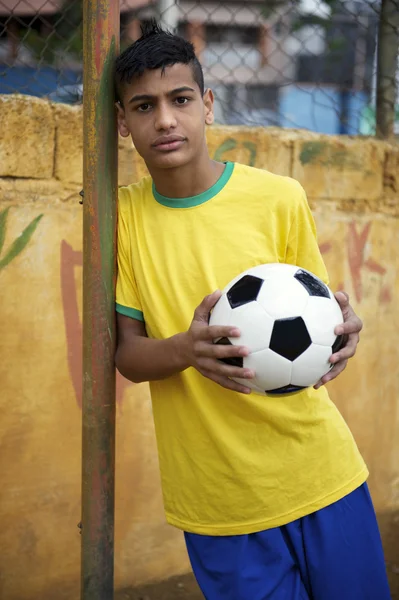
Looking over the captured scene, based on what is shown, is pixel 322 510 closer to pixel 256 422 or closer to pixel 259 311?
pixel 256 422

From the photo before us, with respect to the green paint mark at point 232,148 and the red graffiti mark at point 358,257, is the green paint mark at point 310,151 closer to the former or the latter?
the green paint mark at point 232,148

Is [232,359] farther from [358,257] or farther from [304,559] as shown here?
[358,257]

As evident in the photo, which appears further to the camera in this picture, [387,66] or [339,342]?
[387,66]

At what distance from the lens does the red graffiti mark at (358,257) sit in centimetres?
345

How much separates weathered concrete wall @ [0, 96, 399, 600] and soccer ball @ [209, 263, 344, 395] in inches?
50.4

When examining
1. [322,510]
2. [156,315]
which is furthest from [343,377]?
[156,315]

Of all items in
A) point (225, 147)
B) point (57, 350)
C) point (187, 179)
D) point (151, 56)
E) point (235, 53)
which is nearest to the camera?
point (151, 56)

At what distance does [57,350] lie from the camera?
2865 millimetres

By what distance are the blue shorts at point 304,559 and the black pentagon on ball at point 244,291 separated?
26.4 inches

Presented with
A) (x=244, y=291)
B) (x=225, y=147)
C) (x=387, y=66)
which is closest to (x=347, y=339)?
(x=244, y=291)

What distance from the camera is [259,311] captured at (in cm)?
168

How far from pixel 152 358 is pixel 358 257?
188 centimetres

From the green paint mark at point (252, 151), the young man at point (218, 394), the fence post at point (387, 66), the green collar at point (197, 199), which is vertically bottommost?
the young man at point (218, 394)

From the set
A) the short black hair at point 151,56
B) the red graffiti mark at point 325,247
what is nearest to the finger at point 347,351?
the short black hair at point 151,56
